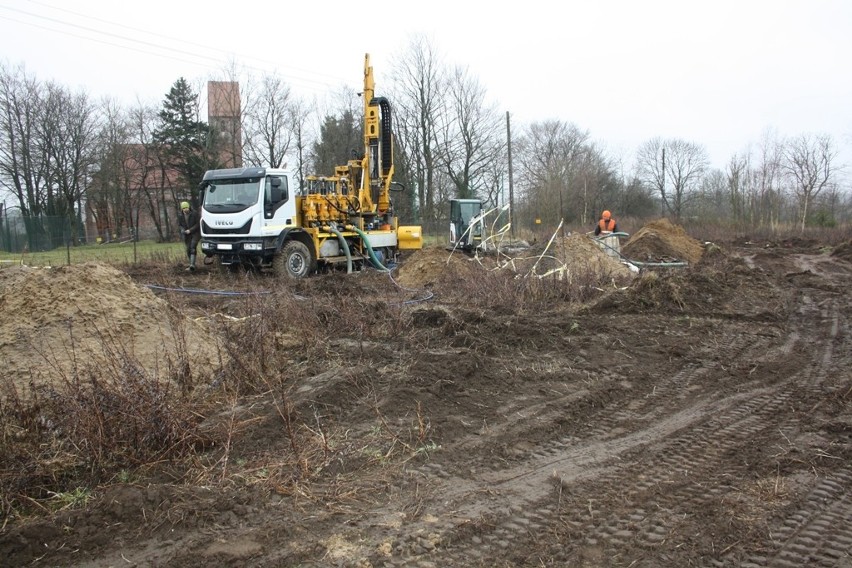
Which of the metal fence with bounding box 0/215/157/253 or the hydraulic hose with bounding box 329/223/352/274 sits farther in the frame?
the metal fence with bounding box 0/215/157/253

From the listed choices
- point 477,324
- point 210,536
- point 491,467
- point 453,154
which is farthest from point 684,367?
point 453,154

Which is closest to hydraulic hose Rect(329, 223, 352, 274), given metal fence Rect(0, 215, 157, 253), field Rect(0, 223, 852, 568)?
field Rect(0, 223, 852, 568)

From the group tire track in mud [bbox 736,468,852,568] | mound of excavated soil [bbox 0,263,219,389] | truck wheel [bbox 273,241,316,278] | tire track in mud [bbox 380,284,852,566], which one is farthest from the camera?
truck wheel [bbox 273,241,316,278]

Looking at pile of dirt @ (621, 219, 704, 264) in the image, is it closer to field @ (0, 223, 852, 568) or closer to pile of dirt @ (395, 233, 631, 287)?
pile of dirt @ (395, 233, 631, 287)

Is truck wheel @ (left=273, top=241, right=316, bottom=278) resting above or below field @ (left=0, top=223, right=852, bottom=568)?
above

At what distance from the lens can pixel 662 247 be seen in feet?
70.7

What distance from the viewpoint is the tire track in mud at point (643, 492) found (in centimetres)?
341

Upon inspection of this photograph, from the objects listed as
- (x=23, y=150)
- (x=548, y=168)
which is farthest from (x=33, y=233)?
(x=548, y=168)

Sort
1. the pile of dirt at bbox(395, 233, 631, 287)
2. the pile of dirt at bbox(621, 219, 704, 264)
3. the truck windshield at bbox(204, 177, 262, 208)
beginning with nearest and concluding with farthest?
the pile of dirt at bbox(395, 233, 631, 287) < the truck windshield at bbox(204, 177, 262, 208) < the pile of dirt at bbox(621, 219, 704, 264)

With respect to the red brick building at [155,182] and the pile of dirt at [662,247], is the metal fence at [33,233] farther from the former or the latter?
the pile of dirt at [662,247]

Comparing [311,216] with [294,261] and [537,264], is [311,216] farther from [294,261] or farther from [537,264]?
[537,264]

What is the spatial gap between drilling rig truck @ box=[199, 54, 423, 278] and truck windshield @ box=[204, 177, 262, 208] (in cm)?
3

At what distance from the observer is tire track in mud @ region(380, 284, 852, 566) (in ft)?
11.2

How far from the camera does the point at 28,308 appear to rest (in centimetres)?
598
